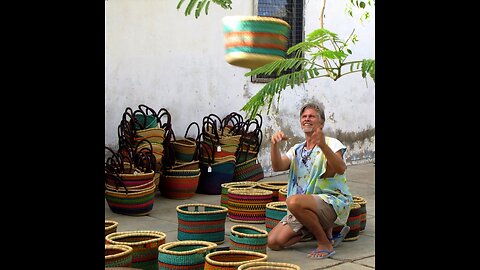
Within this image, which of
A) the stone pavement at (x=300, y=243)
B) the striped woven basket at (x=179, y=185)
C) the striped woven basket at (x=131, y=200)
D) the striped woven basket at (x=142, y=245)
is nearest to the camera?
the striped woven basket at (x=142, y=245)

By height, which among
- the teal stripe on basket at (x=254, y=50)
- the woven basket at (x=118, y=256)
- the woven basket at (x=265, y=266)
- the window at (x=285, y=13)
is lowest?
the woven basket at (x=265, y=266)

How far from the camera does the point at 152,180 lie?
6.34 m

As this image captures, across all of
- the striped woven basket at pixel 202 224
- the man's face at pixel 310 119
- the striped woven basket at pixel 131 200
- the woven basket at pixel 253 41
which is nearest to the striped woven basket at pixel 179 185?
the striped woven basket at pixel 131 200

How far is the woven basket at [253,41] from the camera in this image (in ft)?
10.2

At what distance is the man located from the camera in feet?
15.6

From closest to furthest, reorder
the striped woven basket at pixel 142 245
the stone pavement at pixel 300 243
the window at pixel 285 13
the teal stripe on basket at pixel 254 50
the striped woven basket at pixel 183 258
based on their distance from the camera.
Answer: the teal stripe on basket at pixel 254 50
the striped woven basket at pixel 183 258
the striped woven basket at pixel 142 245
the stone pavement at pixel 300 243
the window at pixel 285 13

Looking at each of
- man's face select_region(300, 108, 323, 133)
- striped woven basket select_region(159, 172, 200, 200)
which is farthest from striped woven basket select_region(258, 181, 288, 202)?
man's face select_region(300, 108, 323, 133)

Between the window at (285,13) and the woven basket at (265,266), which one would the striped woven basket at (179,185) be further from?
the woven basket at (265,266)

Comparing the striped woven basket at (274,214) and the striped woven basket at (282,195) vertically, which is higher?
the striped woven basket at (282,195)

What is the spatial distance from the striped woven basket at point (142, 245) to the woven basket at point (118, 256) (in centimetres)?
25
